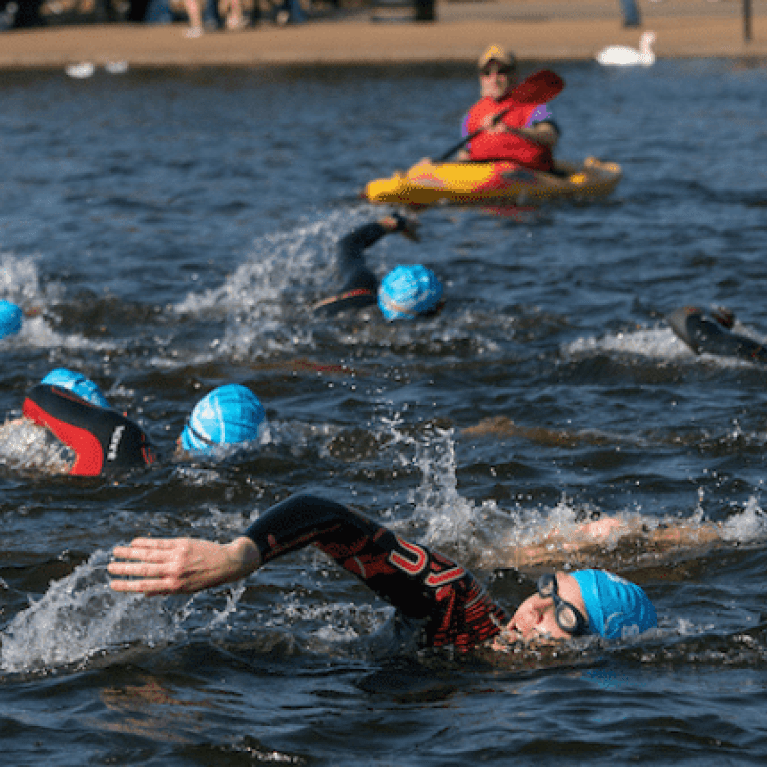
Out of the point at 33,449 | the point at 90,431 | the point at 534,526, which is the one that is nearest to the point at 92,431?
the point at 90,431

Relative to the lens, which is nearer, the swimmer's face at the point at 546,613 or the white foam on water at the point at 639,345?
the swimmer's face at the point at 546,613

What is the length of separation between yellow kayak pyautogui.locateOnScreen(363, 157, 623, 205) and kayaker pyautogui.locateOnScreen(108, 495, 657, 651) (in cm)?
1010

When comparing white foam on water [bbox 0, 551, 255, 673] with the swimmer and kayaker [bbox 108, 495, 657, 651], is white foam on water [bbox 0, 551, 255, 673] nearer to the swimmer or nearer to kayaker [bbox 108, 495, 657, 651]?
kayaker [bbox 108, 495, 657, 651]

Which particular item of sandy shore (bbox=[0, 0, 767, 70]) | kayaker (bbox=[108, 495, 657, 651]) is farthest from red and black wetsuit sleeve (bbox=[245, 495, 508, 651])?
sandy shore (bbox=[0, 0, 767, 70])

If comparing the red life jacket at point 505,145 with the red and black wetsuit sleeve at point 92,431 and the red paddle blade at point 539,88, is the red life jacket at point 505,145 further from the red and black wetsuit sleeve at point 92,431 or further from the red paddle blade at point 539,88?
the red and black wetsuit sleeve at point 92,431

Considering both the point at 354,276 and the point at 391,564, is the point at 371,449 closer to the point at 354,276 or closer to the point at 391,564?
the point at 354,276

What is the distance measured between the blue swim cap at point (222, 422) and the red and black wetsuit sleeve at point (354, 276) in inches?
112

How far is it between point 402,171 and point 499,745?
13.5 meters

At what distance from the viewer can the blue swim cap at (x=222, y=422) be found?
7.47m

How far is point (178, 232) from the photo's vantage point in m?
14.2

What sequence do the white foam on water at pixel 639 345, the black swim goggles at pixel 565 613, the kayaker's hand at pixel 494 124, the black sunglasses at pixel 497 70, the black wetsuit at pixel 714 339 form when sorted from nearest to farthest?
the black swim goggles at pixel 565 613
the black wetsuit at pixel 714 339
the white foam on water at pixel 639 345
the black sunglasses at pixel 497 70
the kayaker's hand at pixel 494 124

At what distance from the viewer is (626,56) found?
27141 millimetres

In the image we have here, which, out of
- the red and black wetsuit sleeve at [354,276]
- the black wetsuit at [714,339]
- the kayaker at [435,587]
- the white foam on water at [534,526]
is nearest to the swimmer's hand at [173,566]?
the kayaker at [435,587]

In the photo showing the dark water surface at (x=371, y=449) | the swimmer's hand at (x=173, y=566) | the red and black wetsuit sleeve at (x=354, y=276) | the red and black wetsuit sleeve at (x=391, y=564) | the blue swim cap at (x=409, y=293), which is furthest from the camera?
the red and black wetsuit sleeve at (x=354, y=276)
